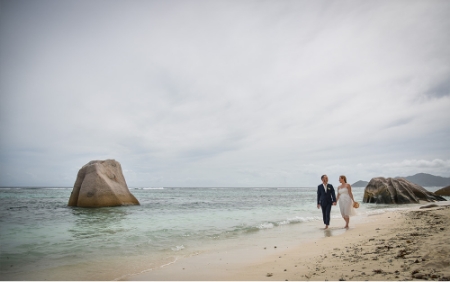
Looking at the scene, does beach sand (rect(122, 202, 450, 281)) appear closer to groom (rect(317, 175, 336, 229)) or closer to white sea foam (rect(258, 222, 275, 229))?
groom (rect(317, 175, 336, 229))

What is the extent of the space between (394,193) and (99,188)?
28590 millimetres

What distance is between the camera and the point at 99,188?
19.2 meters

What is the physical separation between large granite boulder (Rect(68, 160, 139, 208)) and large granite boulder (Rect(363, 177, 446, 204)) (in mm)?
24922

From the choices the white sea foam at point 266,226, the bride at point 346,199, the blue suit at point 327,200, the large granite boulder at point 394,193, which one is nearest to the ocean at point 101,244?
the white sea foam at point 266,226

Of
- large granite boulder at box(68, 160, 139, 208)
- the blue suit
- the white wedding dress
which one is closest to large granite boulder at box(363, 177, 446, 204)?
the white wedding dress

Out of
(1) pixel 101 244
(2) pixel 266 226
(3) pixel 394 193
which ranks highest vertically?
(3) pixel 394 193

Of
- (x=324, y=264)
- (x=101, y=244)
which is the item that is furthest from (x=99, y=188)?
(x=324, y=264)

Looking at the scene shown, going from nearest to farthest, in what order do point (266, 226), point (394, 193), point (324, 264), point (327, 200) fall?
point (324, 264)
point (327, 200)
point (266, 226)
point (394, 193)

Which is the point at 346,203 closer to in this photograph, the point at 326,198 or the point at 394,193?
the point at 326,198

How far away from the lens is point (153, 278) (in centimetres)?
518

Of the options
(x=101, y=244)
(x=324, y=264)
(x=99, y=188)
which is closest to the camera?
(x=324, y=264)

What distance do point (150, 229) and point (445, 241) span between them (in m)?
10.0

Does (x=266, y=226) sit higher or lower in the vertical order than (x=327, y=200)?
lower

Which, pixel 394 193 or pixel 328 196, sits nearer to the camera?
pixel 328 196
